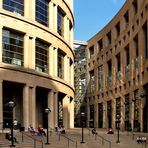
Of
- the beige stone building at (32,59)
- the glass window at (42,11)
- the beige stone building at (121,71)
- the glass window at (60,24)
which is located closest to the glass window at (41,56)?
the beige stone building at (32,59)

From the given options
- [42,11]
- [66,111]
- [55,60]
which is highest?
[42,11]

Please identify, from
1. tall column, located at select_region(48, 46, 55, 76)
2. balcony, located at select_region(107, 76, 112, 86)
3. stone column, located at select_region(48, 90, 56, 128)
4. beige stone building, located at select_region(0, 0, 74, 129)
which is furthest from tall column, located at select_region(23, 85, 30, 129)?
balcony, located at select_region(107, 76, 112, 86)

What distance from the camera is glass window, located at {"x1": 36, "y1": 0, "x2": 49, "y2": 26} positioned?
203ft

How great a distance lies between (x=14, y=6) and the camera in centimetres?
5738

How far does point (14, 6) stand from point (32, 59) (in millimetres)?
6745

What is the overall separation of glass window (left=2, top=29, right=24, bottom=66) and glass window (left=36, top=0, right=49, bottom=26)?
197 inches

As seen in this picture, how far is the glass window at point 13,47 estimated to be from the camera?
Answer: 182 ft

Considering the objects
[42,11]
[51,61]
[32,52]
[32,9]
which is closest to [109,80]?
[51,61]

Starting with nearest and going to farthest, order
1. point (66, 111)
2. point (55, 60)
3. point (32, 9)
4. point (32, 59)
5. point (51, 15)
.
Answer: point (32, 59) < point (32, 9) < point (51, 15) < point (55, 60) < point (66, 111)

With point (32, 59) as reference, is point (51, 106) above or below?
below

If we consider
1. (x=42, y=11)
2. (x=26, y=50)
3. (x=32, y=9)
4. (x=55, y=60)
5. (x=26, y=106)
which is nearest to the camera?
(x=26, y=106)

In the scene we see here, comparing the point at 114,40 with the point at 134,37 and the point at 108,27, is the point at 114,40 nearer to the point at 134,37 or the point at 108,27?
the point at 108,27

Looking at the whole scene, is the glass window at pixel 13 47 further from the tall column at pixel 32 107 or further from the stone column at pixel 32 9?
the tall column at pixel 32 107

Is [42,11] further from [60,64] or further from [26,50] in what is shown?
[60,64]
